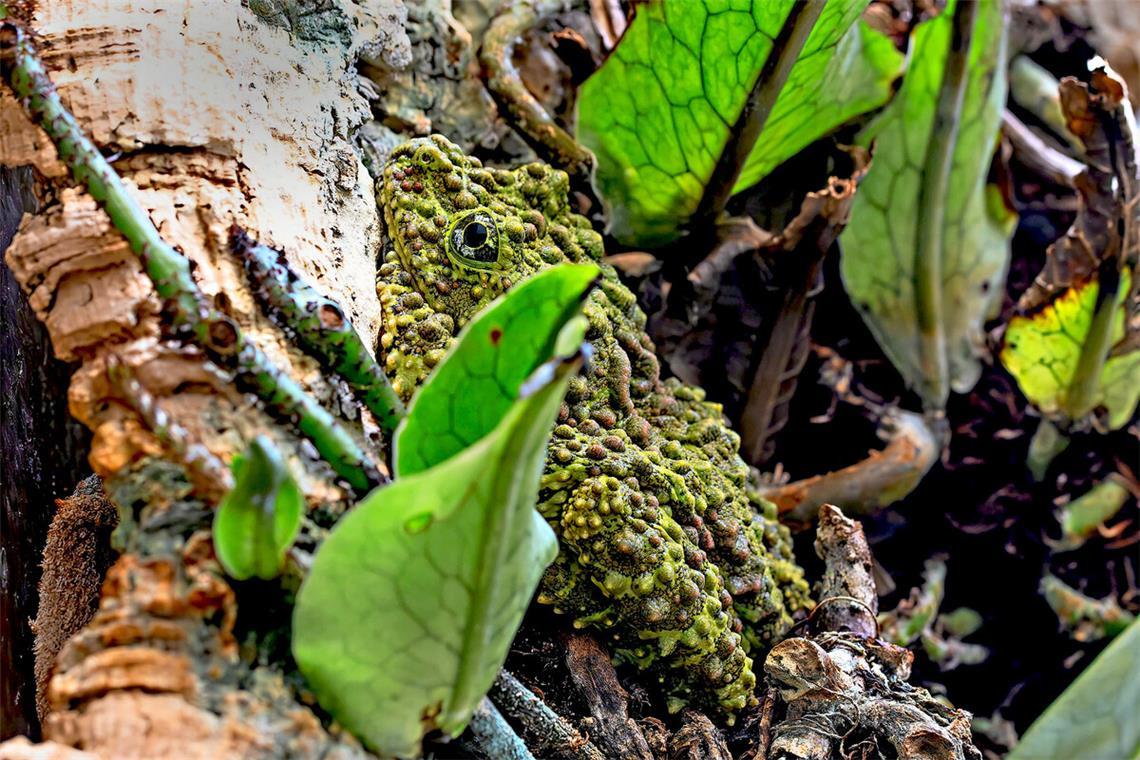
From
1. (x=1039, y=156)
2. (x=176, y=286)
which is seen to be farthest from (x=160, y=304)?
(x=1039, y=156)

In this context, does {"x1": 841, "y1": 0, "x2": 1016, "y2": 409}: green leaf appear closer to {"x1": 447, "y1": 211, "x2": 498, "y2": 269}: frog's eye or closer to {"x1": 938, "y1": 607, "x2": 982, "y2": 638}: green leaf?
{"x1": 938, "y1": 607, "x2": 982, "y2": 638}: green leaf

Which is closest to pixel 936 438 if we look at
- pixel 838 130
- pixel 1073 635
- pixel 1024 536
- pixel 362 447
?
pixel 1024 536

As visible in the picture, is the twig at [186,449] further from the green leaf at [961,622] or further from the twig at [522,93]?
the green leaf at [961,622]

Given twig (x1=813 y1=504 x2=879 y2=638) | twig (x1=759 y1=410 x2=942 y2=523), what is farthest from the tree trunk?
twig (x1=759 y1=410 x2=942 y2=523)

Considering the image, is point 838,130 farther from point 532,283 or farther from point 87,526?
point 87,526

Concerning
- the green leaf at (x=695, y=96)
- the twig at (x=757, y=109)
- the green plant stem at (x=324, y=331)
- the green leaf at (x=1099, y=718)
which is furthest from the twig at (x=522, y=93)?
the green leaf at (x=1099, y=718)

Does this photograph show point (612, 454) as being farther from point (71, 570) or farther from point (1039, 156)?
point (1039, 156)
